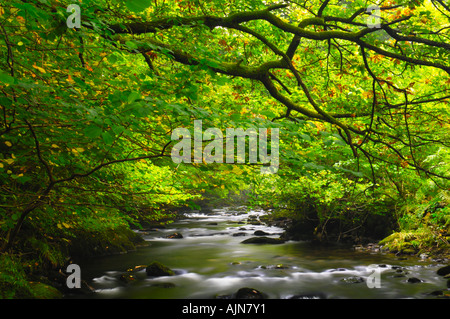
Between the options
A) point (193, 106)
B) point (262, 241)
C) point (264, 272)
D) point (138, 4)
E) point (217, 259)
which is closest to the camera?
point (138, 4)

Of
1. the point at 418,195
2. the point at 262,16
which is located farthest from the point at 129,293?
the point at 418,195

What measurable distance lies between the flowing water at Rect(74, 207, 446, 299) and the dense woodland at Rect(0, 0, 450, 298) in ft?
4.40

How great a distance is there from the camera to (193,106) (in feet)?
9.93

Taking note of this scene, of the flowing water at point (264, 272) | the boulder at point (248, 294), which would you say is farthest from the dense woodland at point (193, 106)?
the boulder at point (248, 294)

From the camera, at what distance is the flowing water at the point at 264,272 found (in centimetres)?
871

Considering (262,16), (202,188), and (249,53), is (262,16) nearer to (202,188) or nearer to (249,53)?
(249,53)

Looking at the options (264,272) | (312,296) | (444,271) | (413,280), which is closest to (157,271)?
(264,272)

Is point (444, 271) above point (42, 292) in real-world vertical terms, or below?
below

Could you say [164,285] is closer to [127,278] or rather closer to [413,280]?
[127,278]

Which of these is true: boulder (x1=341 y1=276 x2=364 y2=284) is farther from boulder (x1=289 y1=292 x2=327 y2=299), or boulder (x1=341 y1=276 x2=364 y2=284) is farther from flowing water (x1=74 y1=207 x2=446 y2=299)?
boulder (x1=289 y1=292 x2=327 y2=299)

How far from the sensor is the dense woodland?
3044mm

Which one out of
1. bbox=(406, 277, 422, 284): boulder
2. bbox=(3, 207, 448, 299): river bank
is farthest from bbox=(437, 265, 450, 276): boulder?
bbox=(406, 277, 422, 284): boulder

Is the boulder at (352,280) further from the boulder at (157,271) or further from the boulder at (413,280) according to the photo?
the boulder at (157,271)

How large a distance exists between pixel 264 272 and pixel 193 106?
8867 mm
